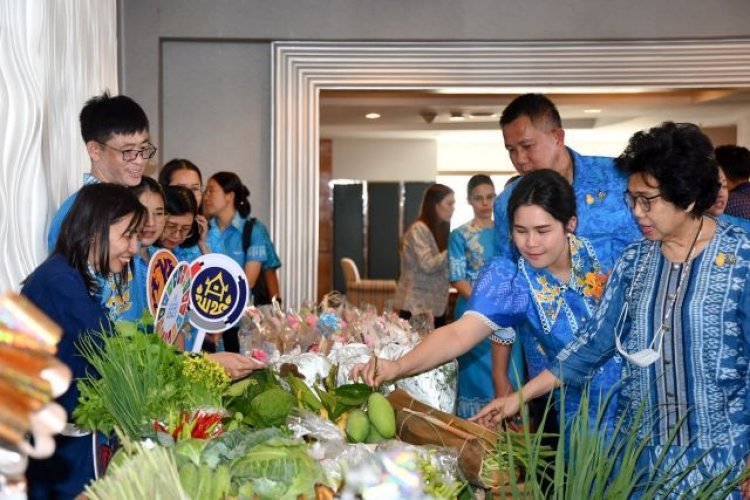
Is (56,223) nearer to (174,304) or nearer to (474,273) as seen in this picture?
(174,304)

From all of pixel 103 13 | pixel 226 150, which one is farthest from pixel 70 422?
pixel 226 150

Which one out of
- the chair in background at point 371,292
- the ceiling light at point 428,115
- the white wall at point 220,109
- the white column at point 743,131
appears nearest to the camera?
the white wall at point 220,109

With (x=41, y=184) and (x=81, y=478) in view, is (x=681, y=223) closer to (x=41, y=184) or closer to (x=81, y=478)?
(x=81, y=478)

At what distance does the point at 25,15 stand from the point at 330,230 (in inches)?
413

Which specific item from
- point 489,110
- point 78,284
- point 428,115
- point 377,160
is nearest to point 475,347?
point 78,284

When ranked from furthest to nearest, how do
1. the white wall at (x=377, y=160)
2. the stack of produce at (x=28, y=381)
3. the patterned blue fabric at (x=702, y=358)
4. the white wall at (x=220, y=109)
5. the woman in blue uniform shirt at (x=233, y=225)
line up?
1. the white wall at (x=377, y=160)
2. the white wall at (x=220, y=109)
3. the woman in blue uniform shirt at (x=233, y=225)
4. the patterned blue fabric at (x=702, y=358)
5. the stack of produce at (x=28, y=381)

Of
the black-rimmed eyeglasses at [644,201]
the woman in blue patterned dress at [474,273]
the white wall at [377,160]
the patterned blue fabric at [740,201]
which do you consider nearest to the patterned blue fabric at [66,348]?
the black-rimmed eyeglasses at [644,201]

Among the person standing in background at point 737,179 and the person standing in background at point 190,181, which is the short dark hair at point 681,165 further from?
the person standing in background at point 737,179

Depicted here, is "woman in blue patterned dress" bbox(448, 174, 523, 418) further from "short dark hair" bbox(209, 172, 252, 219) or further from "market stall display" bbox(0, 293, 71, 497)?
"market stall display" bbox(0, 293, 71, 497)

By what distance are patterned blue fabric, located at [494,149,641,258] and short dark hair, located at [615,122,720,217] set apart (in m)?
0.72

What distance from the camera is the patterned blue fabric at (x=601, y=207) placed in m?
2.86

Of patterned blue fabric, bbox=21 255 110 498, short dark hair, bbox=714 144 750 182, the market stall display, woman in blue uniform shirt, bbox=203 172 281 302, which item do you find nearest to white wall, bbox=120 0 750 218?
woman in blue uniform shirt, bbox=203 172 281 302

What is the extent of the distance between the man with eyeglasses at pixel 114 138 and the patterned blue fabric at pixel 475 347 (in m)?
1.94

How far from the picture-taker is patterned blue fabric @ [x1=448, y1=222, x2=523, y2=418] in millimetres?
4398
